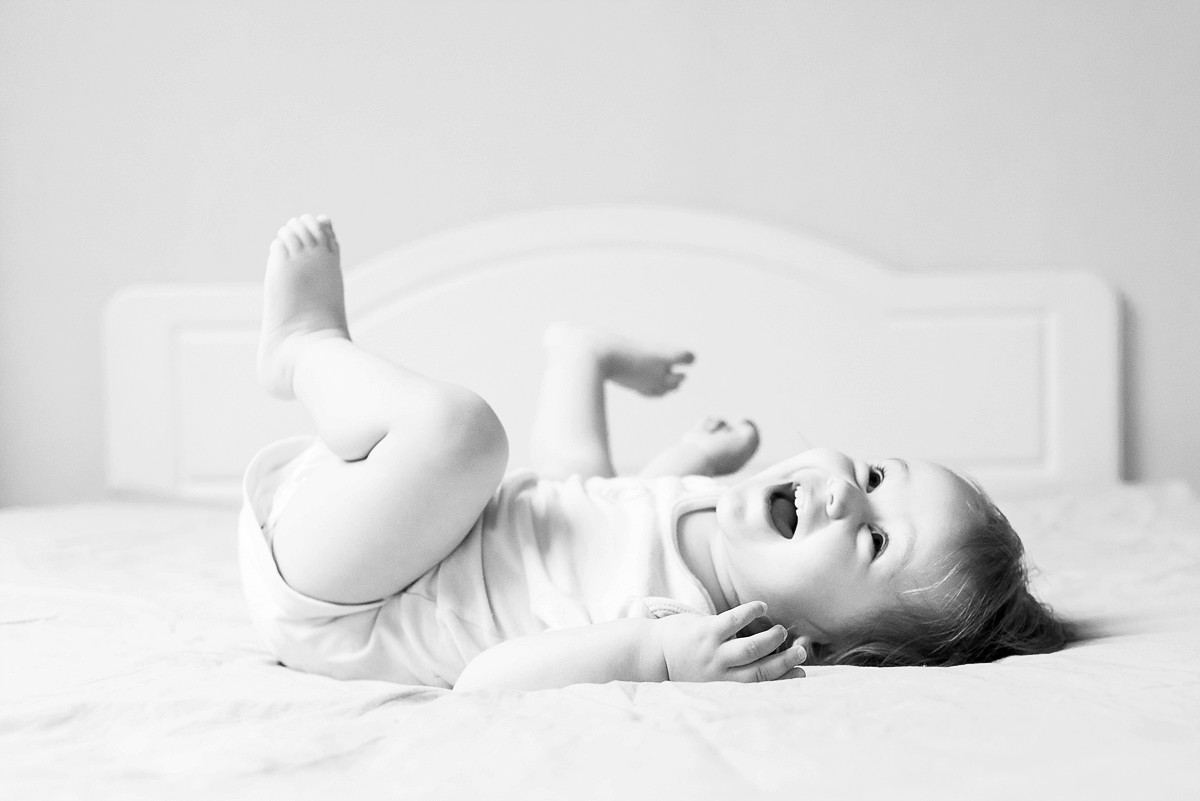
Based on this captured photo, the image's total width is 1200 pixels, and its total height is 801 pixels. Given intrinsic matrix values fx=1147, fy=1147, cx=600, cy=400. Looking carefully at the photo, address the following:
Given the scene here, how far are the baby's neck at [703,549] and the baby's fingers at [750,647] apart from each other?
0.19 meters

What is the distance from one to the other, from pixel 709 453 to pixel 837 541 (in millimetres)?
473

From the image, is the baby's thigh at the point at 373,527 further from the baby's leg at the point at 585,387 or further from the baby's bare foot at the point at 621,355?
the baby's bare foot at the point at 621,355

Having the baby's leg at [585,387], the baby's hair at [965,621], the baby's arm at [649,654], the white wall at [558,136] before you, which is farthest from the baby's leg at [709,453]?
the white wall at [558,136]

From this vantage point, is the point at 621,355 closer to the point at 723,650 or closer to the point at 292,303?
the point at 292,303

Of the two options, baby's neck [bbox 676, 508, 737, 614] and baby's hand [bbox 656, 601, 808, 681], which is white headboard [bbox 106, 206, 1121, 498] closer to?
baby's neck [bbox 676, 508, 737, 614]

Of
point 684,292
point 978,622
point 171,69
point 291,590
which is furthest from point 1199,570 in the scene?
point 171,69

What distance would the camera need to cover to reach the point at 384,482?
896 millimetres

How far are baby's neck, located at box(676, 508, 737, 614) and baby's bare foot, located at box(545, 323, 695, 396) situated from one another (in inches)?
16.2

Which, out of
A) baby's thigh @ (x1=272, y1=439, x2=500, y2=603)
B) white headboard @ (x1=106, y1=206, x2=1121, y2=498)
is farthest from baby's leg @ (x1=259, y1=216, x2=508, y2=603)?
white headboard @ (x1=106, y1=206, x2=1121, y2=498)

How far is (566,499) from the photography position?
41.5 inches

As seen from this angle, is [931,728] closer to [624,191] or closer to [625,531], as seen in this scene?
[625,531]

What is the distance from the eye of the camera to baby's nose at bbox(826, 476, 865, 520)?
0.93 metres

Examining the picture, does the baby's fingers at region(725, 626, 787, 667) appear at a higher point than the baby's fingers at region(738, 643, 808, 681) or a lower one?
higher

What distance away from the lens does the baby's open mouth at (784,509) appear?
999mm
